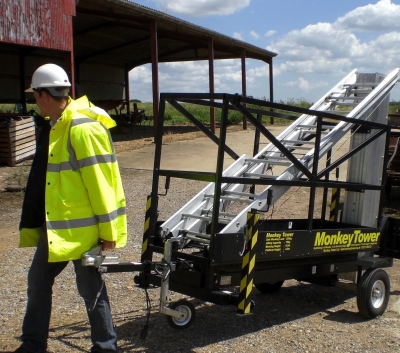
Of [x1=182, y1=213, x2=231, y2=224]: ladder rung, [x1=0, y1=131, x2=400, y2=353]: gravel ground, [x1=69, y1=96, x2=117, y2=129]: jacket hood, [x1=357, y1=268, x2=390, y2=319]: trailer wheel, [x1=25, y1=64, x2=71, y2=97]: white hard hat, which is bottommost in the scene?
[x1=0, y1=131, x2=400, y2=353]: gravel ground

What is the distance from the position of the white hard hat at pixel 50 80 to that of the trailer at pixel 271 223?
3.66 ft

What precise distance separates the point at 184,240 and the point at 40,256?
1487mm

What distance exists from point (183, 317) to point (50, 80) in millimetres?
2215

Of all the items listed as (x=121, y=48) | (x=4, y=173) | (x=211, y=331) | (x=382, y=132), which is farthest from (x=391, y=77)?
(x=121, y=48)

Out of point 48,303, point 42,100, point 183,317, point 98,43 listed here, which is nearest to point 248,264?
point 183,317

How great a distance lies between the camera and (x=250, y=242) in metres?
4.58

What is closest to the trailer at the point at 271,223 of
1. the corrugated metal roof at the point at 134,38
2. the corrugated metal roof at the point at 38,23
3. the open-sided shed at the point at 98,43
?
the corrugated metal roof at the point at 38,23

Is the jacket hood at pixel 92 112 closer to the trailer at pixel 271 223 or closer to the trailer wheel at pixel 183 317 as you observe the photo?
the trailer at pixel 271 223

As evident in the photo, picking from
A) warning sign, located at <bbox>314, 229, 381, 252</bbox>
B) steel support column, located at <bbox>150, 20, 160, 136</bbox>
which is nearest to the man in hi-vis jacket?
warning sign, located at <bbox>314, 229, 381, 252</bbox>

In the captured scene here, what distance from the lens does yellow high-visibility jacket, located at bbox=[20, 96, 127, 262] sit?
373 cm

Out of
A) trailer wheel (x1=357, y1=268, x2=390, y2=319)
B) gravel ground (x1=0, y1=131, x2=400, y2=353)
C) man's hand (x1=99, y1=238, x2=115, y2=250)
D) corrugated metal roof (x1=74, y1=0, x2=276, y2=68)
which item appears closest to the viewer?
man's hand (x1=99, y1=238, x2=115, y2=250)

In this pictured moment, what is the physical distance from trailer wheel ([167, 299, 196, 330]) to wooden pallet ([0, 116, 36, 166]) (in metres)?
10.5

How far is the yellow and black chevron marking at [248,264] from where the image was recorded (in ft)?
14.8

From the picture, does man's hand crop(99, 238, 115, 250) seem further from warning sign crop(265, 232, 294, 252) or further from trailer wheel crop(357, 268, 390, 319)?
trailer wheel crop(357, 268, 390, 319)
